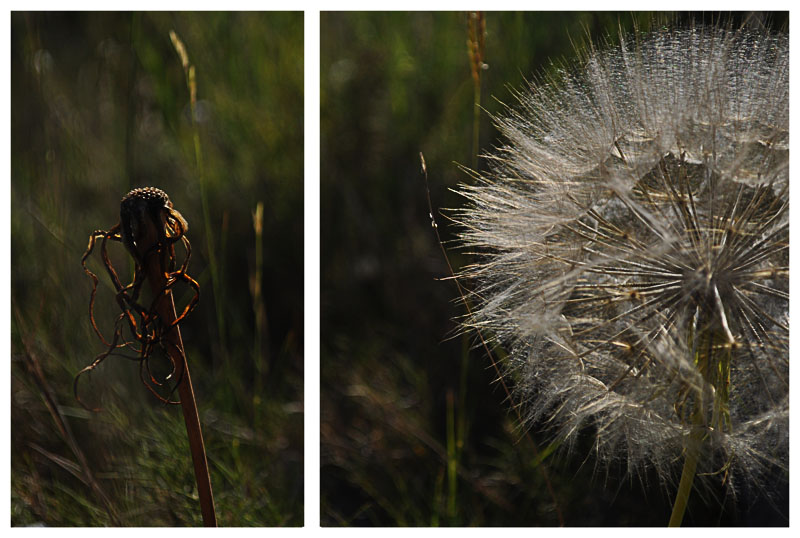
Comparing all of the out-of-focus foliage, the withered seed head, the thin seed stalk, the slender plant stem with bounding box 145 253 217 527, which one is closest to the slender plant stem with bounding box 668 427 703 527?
the thin seed stalk

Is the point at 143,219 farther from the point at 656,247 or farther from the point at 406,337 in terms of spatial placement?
the point at 406,337

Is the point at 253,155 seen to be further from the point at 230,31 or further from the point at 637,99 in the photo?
the point at 637,99

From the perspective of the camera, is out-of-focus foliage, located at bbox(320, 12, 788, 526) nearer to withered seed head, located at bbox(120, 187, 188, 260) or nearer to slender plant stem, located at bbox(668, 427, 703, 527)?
slender plant stem, located at bbox(668, 427, 703, 527)

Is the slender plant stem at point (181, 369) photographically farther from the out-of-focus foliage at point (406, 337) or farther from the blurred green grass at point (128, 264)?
the out-of-focus foliage at point (406, 337)

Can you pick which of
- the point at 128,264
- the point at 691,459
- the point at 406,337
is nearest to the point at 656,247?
the point at 691,459
